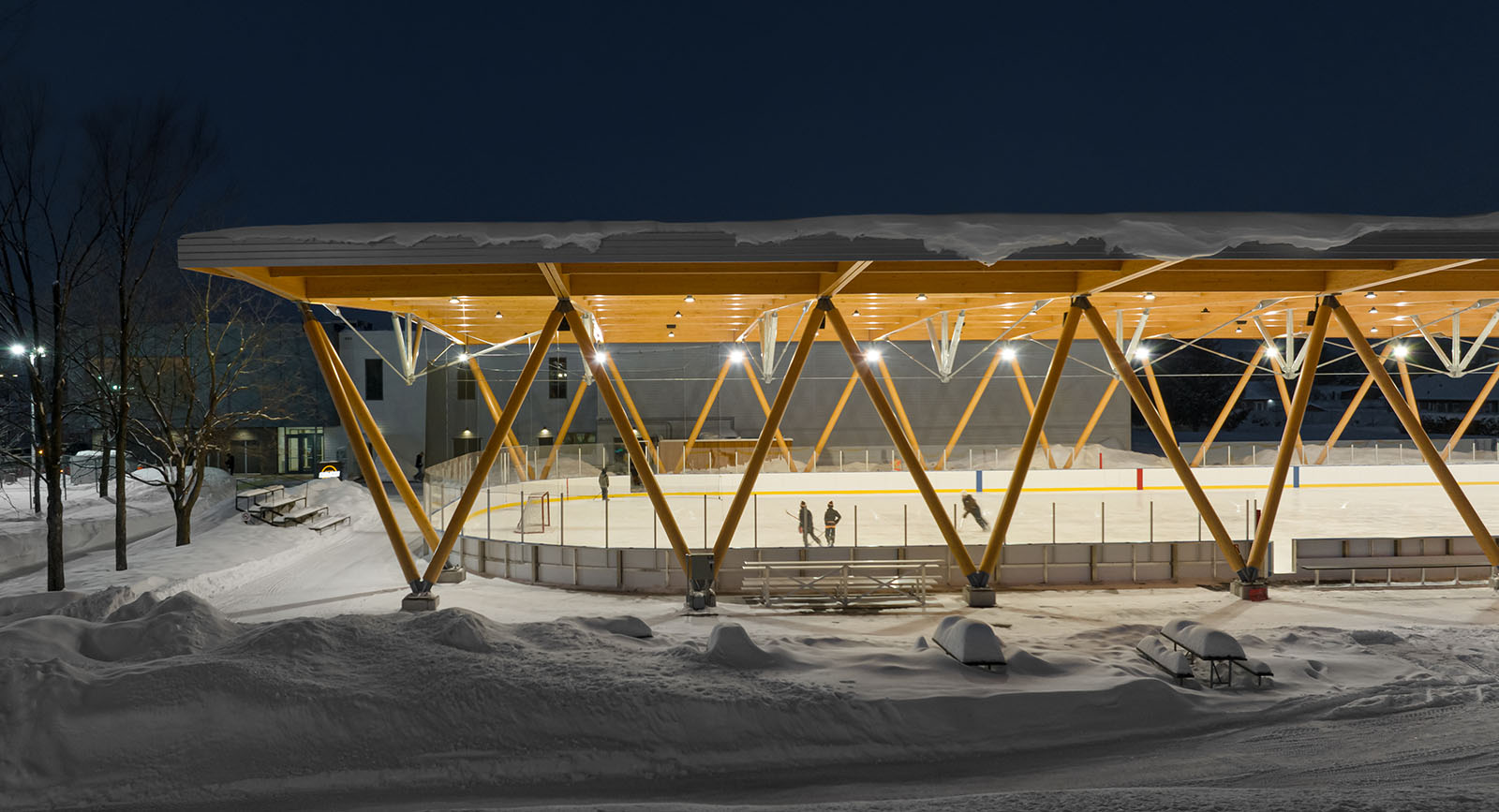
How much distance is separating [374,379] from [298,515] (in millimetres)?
20079

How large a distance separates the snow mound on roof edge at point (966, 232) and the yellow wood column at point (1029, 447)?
283 cm

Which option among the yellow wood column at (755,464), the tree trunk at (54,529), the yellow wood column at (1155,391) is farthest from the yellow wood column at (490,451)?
the yellow wood column at (1155,391)

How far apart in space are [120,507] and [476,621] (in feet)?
40.9

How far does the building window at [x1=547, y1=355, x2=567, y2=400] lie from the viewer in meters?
15.6

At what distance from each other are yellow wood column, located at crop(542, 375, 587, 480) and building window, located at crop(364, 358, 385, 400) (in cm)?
2727

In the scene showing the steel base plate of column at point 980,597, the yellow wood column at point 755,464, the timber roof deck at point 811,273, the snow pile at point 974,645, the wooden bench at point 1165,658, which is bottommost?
the steel base plate of column at point 980,597

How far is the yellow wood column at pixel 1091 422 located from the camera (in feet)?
58.9

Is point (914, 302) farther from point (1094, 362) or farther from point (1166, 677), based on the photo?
point (1166, 677)

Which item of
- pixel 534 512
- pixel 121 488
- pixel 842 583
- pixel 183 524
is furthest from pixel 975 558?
pixel 183 524

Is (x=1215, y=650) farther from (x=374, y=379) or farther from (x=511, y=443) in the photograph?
(x=374, y=379)

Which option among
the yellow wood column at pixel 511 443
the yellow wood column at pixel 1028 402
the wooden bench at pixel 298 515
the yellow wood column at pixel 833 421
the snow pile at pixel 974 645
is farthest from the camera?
the wooden bench at pixel 298 515

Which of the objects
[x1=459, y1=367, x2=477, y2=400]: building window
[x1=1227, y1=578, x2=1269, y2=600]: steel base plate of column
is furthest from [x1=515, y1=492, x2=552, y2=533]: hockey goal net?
[x1=1227, y1=578, x2=1269, y2=600]: steel base plate of column

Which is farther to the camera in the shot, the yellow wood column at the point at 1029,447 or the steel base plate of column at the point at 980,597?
the yellow wood column at the point at 1029,447

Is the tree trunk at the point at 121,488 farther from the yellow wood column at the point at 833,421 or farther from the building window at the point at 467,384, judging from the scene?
the yellow wood column at the point at 833,421
